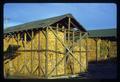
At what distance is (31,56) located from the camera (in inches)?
361

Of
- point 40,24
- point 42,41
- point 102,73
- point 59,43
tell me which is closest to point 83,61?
point 102,73

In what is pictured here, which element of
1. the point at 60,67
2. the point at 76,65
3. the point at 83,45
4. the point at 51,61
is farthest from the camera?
the point at 83,45

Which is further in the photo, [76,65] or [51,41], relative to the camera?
[76,65]

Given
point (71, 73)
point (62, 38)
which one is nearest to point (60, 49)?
point (62, 38)

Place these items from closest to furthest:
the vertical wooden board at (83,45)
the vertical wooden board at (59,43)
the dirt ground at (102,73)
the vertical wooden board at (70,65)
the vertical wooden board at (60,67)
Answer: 1. the dirt ground at (102,73)
2. the vertical wooden board at (60,67)
3. the vertical wooden board at (59,43)
4. the vertical wooden board at (70,65)
5. the vertical wooden board at (83,45)

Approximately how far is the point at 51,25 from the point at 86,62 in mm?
2857

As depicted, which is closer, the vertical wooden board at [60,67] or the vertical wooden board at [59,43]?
the vertical wooden board at [60,67]

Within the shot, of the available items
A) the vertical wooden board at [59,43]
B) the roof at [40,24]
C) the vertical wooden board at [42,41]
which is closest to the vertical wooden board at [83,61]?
the vertical wooden board at [59,43]

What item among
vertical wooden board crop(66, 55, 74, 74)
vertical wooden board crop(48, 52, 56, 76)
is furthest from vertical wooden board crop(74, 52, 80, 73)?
vertical wooden board crop(48, 52, 56, 76)

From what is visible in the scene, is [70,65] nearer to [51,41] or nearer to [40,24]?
[51,41]

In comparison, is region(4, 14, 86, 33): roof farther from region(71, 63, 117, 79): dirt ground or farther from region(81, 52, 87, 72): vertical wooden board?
region(81, 52, 87, 72): vertical wooden board

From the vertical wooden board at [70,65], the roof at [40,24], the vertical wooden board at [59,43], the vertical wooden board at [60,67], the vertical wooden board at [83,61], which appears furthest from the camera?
the vertical wooden board at [83,61]

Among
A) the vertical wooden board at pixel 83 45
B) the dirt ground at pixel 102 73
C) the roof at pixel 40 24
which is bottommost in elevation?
the dirt ground at pixel 102 73

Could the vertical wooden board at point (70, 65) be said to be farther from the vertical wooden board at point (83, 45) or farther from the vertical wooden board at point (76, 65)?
the vertical wooden board at point (83, 45)
